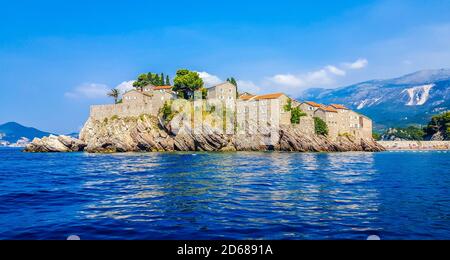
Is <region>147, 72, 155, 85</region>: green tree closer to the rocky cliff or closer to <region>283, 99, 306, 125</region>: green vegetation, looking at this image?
the rocky cliff

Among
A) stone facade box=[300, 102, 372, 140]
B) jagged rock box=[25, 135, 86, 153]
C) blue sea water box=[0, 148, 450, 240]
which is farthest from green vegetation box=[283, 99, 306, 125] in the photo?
blue sea water box=[0, 148, 450, 240]

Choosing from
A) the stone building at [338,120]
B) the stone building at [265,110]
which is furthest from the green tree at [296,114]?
the stone building at [338,120]

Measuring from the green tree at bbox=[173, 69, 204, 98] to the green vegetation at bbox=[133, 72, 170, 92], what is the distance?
21.4 m

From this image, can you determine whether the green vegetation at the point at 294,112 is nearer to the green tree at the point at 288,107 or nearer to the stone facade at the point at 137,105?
the green tree at the point at 288,107

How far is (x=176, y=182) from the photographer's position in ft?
91.6

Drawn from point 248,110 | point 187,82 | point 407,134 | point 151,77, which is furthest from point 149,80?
point 407,134

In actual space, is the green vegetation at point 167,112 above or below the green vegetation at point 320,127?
above

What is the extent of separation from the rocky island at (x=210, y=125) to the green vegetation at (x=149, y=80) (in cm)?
1938

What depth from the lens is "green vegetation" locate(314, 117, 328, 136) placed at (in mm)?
98125

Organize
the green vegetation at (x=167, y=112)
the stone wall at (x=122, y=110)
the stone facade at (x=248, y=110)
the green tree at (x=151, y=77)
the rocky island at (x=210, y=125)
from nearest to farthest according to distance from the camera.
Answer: the rocky island at (x=210, y=125)
the green vegetation at (x=167, y=112)
the stone facade at (x=248, y=110)
the stone wall at (x=122, y=110)
the green tree at (x=151, y=77)

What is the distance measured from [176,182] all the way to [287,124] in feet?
231

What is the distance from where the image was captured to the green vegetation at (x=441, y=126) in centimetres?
14388
